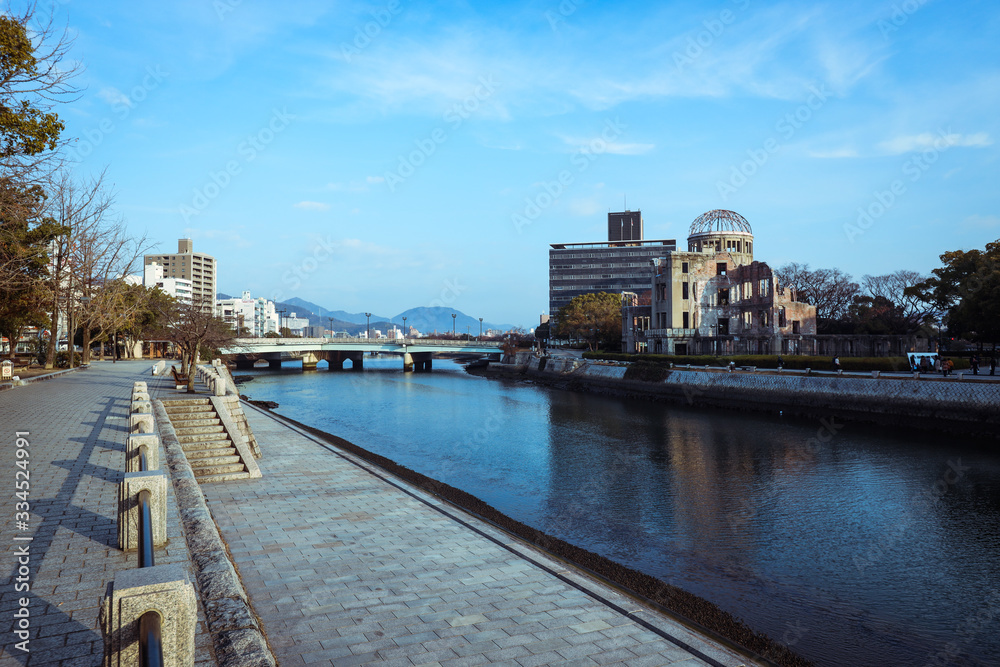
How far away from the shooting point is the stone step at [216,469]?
14461 millimetres

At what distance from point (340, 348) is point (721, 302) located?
4723 centimetres

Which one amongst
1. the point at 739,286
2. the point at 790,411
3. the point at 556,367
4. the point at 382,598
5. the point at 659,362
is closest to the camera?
the point at 382,598

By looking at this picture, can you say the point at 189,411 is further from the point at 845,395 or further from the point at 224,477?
the point at 845,395

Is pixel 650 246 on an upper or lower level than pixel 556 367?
upper

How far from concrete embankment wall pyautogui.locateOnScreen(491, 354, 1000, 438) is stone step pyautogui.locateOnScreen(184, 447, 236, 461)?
1219 inches

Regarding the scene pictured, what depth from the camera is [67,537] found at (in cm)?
797

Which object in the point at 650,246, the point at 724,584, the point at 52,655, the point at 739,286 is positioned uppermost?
the point at 650,246

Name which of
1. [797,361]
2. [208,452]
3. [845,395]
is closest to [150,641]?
[208,452]

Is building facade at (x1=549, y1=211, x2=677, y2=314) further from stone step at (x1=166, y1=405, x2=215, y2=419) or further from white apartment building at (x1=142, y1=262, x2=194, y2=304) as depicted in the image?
stone step at (x1=166, y1=405, x2=215, y2=419)

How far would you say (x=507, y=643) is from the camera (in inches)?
262

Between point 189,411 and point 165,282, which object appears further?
point 165,282

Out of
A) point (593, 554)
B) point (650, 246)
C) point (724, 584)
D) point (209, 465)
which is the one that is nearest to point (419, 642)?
point (593, 554)

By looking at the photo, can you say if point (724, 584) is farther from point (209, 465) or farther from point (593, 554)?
point (209, 465)

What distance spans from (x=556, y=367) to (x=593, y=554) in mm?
57050
